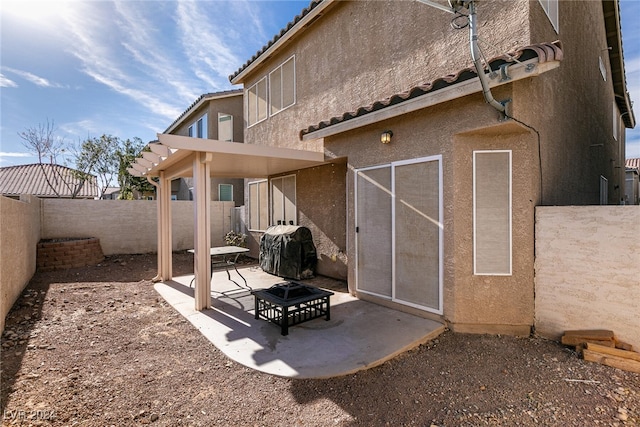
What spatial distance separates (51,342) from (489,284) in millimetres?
7097

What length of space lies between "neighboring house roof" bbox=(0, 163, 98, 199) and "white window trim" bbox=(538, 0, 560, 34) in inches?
997

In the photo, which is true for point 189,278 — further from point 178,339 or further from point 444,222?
point 444,222

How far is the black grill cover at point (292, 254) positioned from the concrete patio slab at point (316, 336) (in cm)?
192

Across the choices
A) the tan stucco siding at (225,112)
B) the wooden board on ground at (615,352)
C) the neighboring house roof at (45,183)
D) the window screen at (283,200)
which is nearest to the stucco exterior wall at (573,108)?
the wooden board on ground at (615,352)

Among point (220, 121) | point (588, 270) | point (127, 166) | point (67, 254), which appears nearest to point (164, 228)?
→ point (67, 254)

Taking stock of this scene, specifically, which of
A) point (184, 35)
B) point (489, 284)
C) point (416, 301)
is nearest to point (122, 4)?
point (184, 35)

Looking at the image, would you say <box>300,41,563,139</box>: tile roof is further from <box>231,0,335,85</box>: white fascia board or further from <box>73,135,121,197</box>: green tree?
<box>73,135,121,197</box>: green tree

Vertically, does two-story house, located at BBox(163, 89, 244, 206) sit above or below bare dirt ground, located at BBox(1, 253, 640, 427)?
above

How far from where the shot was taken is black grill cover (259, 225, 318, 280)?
A: 28.0ft

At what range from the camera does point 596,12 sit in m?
9.17

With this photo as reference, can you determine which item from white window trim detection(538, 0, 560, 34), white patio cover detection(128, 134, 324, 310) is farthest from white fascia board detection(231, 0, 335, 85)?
white window trim detection(538, 0, 560, 34)

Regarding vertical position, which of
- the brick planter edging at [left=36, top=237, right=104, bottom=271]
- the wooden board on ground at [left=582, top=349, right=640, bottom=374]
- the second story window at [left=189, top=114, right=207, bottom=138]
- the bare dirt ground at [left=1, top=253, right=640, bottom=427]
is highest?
the second story window at [left=189, top=114, right=207, bottom=138]

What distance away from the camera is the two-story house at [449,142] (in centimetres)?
467

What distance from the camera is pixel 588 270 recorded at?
440 centimetres
